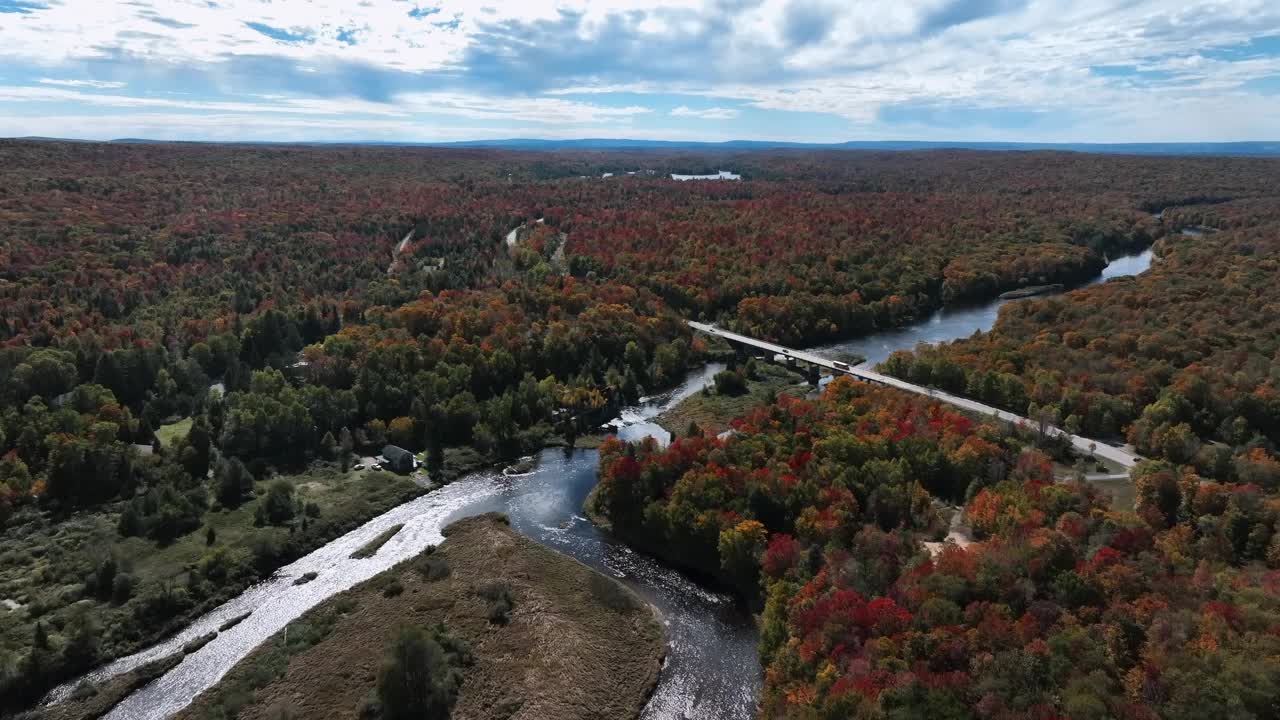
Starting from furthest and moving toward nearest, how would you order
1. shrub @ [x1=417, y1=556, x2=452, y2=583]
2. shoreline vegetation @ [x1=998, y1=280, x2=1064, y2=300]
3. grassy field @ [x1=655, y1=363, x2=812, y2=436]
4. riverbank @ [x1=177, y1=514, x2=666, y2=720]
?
shoreline vegetation @ [x1=998, y1=280, x2=1064, y2=300], grassy field @ [x1=655, y1=363, x2=812, y2=436], shrub @ [x1=417, y1=556, x2=452, y2=583], riverbank @ [x1=177, y1=514, x2=666, y2=720]

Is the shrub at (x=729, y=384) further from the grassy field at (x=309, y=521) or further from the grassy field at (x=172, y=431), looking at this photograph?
the grassy field at (x=172, y=431)

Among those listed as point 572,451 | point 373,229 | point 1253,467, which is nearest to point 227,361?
point 572,451

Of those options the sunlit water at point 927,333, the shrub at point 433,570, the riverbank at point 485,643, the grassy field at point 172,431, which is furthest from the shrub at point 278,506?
the sunlit water at point 927,333

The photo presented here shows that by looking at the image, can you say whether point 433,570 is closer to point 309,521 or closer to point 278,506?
point 309,521

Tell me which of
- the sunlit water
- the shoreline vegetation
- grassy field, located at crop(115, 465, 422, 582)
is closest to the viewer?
grassy field, located at crop(115, 465, 422, 582)

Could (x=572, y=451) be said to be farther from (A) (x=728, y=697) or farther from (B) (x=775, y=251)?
(B) (x=775, y=251)

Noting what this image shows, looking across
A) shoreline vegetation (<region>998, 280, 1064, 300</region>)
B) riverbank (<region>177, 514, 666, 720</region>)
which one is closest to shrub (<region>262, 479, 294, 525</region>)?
riverbank (<region>177, 514, 666, 720</region>)

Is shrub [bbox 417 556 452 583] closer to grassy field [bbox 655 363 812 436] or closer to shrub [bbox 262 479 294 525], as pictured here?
shrub [bbox 262 479 294 525]

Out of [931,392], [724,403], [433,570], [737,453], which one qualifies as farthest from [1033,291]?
[433,570]
